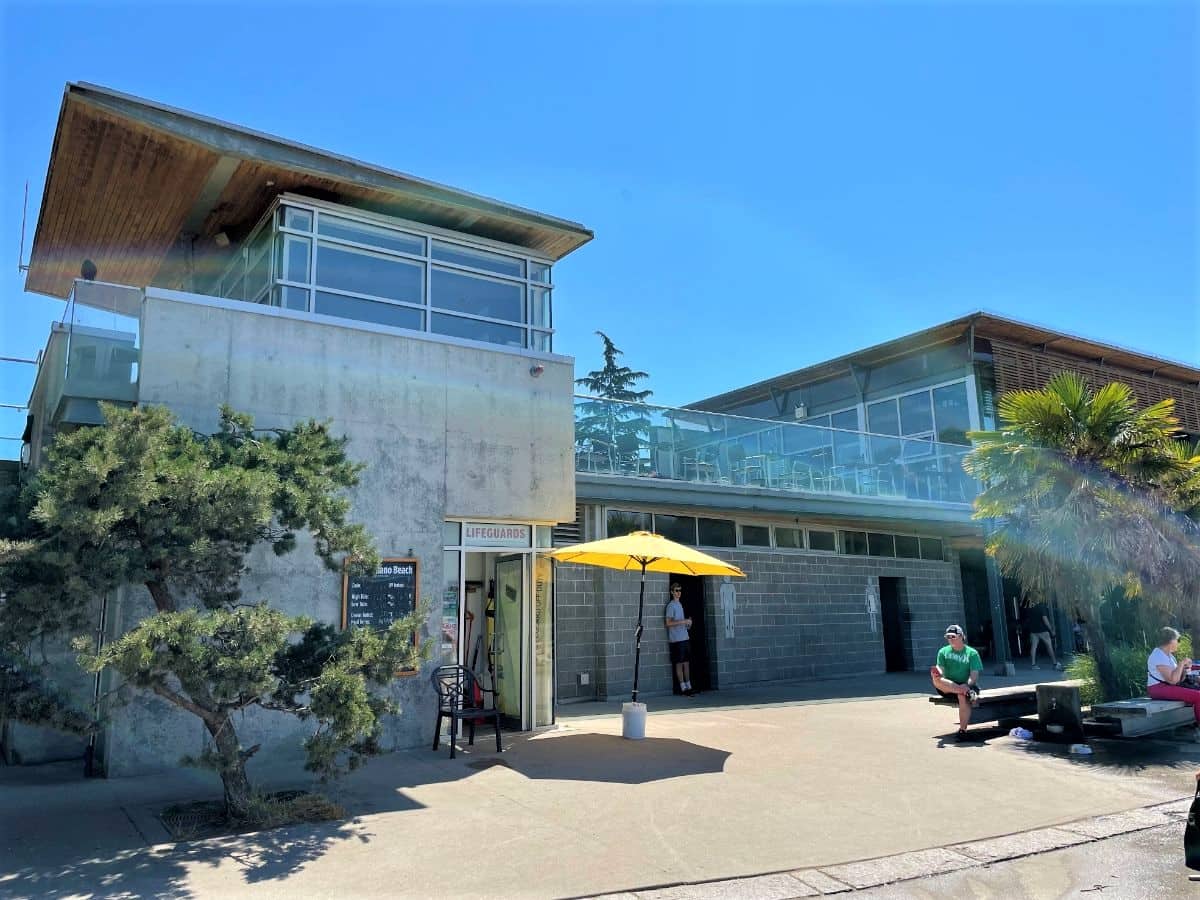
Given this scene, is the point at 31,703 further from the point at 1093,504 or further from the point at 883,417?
the point at 883,417

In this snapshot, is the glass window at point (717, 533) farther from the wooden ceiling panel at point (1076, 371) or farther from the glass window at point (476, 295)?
the wooden ceiling panel at point (1076, 371)

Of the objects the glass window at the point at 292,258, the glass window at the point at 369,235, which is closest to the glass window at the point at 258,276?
the glass window at the point at 292,258

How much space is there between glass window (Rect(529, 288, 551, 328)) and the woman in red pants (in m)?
8.43

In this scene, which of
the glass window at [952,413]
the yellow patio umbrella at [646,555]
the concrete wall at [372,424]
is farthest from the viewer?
the glass window at [952,413]

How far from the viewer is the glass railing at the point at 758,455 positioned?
1332 centimetres

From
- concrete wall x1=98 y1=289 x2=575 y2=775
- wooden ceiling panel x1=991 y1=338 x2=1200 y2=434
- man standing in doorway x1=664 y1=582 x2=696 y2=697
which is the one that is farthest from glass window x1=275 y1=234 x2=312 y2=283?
wooden ceiling panel x1=991 y1=338 x2=1200 y2=434

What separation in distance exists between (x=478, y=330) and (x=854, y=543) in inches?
413

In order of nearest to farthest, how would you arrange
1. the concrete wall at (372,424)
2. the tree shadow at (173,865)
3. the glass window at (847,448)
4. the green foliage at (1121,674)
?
the tree shadow at (173,865) < the concrete wall at (372,424) < the green foliage at (1121,674) < the glass window at (847,448)

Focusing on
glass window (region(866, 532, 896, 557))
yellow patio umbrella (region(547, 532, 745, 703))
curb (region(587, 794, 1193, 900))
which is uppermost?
glass window (region(866, 532, 896, 557))

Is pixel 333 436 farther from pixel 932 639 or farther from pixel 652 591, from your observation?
pixel 932 639

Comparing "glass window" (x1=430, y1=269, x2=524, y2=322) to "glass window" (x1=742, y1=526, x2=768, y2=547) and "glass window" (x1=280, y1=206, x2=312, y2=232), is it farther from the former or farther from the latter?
"glass window" (x1=742, y1=526, x2=768, y2=547)

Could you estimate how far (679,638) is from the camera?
14008 mm

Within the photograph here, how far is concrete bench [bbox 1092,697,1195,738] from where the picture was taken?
9125 mm

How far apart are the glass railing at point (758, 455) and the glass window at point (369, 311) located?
3056mm
